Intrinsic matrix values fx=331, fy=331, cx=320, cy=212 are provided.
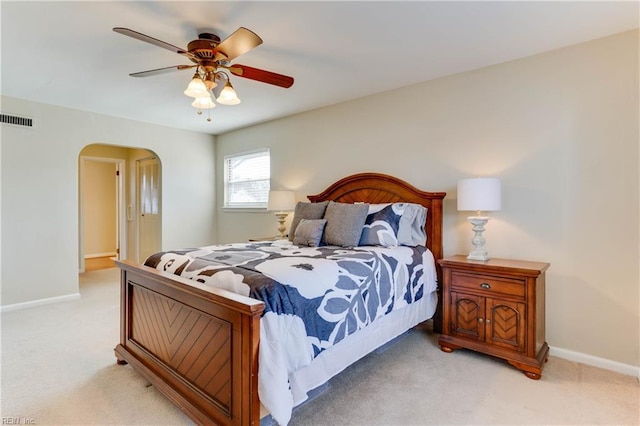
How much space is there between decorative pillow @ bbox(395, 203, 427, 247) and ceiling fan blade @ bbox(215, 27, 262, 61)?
6.11 feet

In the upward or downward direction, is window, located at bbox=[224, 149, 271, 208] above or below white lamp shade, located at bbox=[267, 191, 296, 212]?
above

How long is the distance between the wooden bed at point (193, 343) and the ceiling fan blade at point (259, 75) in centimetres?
145

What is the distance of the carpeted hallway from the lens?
1.83 metres

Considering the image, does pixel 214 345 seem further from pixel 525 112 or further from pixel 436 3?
pixel 525 112

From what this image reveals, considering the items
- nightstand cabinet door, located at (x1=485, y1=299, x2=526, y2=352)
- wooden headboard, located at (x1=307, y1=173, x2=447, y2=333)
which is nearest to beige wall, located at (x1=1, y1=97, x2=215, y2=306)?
wooden headboard, located at (x1=307, y1=173, x2=447, y2=333)

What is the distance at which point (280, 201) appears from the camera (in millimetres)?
4246

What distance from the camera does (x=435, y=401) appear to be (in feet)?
6.50

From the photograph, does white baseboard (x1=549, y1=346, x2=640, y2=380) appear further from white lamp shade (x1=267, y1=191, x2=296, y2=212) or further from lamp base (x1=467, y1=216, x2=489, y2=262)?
white lamp shade (x1=267, y1=191, x2=296, y2=212)

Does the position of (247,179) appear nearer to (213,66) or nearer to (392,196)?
(392,196)

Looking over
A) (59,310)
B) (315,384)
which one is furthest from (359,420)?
(59,310)

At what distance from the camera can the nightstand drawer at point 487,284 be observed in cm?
238

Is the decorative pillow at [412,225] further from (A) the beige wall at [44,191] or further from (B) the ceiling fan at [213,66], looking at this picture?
(A) the beige wall at [44,191]

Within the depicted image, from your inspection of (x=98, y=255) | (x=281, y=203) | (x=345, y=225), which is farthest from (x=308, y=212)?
(x=98, y=255)

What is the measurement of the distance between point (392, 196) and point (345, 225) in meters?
0.79
